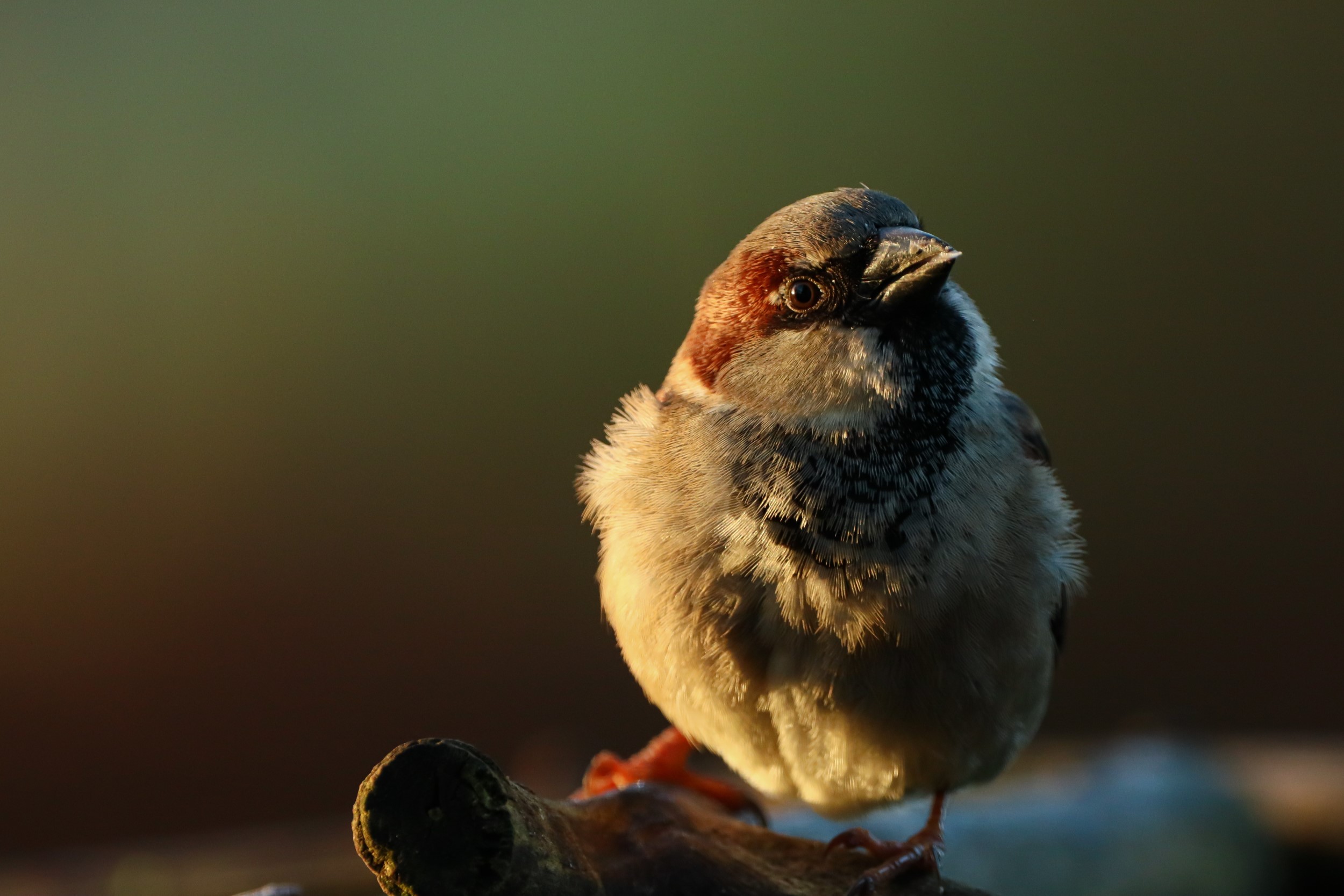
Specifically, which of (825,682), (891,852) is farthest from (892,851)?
(825,682)

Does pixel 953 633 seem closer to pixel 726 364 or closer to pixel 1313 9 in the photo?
pixel 726 364

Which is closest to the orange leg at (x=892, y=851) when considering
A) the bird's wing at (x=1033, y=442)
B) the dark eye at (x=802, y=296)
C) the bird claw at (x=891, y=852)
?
the bird claw at (x=891, y=852)

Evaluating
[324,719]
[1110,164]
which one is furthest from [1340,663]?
[324,719]

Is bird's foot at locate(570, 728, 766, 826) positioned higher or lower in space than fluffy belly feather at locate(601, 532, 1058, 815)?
lower

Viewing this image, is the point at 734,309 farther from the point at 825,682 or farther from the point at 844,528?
the point at 825,682

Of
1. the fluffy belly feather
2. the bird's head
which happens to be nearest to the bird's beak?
the bird's head

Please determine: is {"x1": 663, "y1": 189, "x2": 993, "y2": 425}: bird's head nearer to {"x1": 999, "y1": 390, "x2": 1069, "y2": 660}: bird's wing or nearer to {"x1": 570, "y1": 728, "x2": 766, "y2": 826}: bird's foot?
{"x1": 999, "y1": 390, "x2": 1069, "y2": 660}: bird's wing

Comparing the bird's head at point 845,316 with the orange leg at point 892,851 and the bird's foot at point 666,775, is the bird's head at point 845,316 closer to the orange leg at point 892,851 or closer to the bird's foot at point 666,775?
the orange leg at point 892,851
